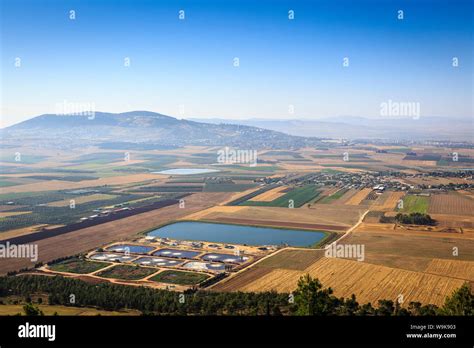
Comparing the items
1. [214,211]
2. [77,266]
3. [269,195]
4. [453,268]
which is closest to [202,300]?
[77,266]

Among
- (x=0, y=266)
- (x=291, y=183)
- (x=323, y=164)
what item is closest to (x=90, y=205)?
(x=0, y=266)

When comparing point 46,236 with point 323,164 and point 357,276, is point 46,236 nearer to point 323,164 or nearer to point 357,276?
point 357,276

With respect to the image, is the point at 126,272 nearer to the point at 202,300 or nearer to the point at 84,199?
the point at 202,300

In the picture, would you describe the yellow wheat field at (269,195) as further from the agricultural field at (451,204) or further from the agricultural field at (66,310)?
the agricultural field at (66,310)

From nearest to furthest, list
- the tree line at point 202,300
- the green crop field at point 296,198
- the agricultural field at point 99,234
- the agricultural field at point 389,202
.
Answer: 1. the tree line at point 202,300
2. the agricultural field at point 99,234
3. the agricultural field at point 389,202
4. the green crop field at point 296,198

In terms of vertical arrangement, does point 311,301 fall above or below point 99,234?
above

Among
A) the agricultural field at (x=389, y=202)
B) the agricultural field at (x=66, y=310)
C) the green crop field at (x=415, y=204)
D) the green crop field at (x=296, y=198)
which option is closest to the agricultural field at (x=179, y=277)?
the agricultural field at (x=66, y=310)
